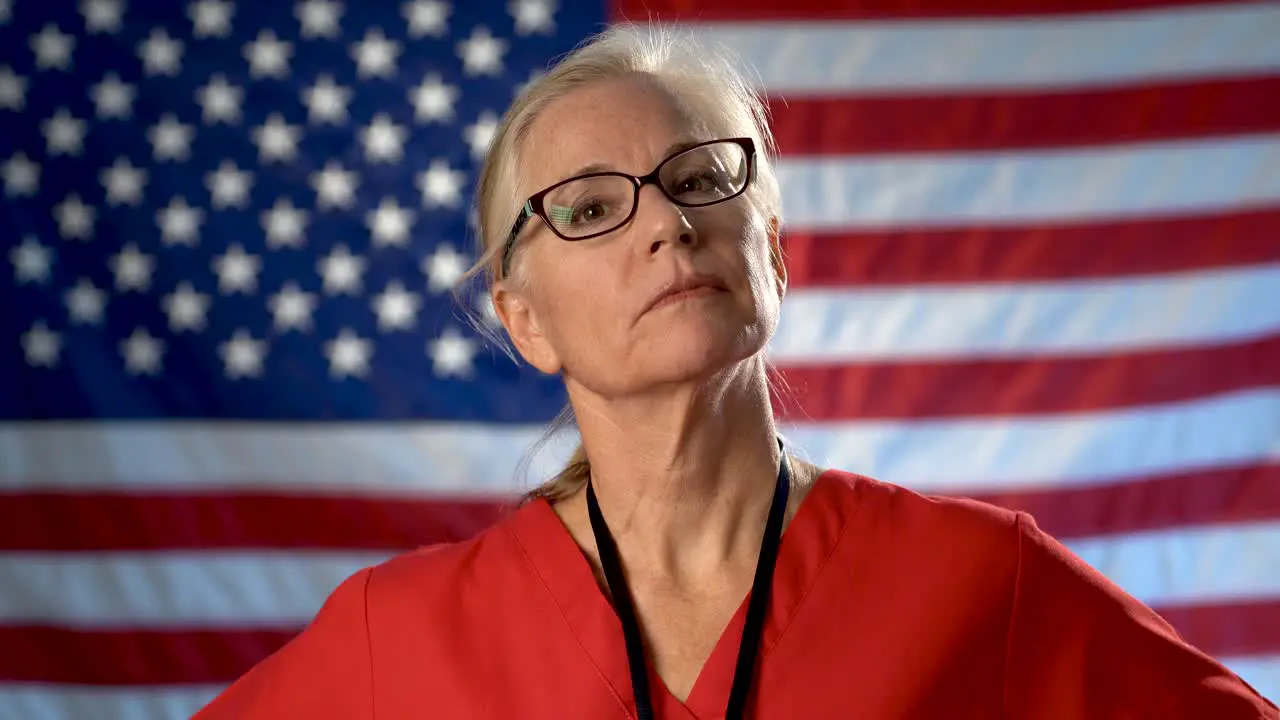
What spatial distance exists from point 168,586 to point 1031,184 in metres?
2.04

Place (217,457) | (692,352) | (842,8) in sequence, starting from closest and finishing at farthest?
(692,352) < (217,457) < (842,8)

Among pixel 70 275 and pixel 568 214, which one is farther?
pixel 70 275

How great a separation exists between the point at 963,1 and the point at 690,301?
5.56 feet

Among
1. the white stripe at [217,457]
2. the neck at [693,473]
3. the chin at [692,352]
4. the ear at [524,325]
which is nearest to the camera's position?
the chin at [692,352]

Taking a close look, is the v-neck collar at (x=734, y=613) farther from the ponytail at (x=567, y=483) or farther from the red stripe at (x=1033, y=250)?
the red stripe at (x=1033, y=250)

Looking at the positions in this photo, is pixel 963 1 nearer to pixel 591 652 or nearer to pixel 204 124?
pixel 204 124

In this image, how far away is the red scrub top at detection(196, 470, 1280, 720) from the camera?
1219 mm

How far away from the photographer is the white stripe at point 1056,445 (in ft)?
8.32

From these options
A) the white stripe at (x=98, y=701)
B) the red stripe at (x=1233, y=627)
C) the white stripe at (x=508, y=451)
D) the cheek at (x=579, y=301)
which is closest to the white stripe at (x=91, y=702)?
the white stripe at (x=98, y=701)

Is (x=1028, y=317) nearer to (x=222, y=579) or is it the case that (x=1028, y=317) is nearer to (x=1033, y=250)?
(x=1033, y=250)

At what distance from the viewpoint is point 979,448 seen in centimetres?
257

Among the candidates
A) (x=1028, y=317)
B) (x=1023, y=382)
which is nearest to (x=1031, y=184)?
(x=1028, y=317)

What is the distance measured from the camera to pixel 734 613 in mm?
1283

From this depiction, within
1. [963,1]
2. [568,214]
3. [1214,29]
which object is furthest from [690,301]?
[1214,29]
